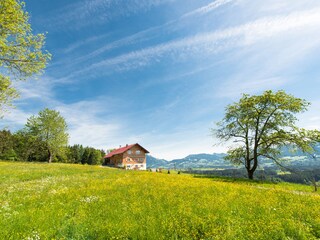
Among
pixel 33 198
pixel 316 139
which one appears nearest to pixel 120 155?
pixel 316 139

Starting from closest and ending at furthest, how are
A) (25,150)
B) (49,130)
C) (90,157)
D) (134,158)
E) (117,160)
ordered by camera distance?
(49,130) < (134,158) < (117,160) < (25,150) < (90,157)

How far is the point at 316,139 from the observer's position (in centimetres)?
2775

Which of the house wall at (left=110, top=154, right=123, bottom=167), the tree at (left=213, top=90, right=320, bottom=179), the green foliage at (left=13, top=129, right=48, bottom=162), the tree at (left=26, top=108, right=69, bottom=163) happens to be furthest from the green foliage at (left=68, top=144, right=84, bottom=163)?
the tree at (left=213, top=90, right=320, bottom=179)

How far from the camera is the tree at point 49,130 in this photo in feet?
225

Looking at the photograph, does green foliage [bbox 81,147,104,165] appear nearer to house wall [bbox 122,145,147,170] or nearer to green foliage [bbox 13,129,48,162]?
green foliage [bbox 13,129,48,162]

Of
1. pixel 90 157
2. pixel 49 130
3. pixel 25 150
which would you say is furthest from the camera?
pixel 90 157

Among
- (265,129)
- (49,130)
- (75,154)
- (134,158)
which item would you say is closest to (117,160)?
(134,158)

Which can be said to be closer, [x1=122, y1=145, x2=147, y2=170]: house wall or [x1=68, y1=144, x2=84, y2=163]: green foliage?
[x1=122, y1=145, x2=147, y2=170]: house wall

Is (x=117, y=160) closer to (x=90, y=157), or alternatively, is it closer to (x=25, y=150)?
(x=90, y=157)

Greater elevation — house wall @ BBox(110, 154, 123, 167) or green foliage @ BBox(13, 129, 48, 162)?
green foliage @ BBox(13, 129, 48, 162)

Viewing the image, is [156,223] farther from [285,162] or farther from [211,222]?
[285,162]

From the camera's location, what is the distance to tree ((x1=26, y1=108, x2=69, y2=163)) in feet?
225

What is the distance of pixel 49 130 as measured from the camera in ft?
227

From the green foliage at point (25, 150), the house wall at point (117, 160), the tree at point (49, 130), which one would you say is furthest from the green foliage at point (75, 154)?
the tree at point (49, 130)
